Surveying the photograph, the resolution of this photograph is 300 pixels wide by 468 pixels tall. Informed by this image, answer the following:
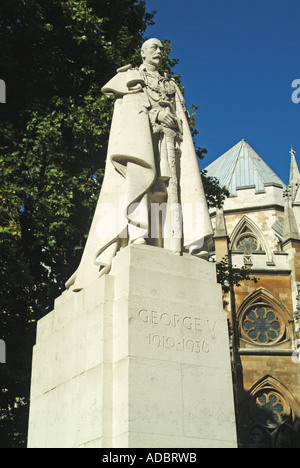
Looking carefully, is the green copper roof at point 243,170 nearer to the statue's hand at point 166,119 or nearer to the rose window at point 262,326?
the rose window at point 262,326

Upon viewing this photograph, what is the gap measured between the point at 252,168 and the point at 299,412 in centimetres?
1715

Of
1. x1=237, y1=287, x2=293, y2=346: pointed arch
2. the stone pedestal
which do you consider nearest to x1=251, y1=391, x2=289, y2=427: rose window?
x1=237, y1=287, x2=293, y2=346: pointed arch

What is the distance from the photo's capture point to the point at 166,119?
7.28m

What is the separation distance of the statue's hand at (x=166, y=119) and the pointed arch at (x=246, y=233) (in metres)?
27.3

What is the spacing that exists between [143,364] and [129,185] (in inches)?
80.8

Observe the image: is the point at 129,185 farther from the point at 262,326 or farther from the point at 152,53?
the point at 262,326

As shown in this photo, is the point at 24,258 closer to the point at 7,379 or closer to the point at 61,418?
the point at 7,379

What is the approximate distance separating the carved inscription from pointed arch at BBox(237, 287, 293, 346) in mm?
22235

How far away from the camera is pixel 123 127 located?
23.3ft

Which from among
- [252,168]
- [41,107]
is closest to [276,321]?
[252,168]

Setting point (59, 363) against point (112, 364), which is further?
point (59, 363)

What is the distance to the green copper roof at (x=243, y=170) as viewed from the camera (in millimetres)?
37531

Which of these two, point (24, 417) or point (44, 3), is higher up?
point (44, 3)

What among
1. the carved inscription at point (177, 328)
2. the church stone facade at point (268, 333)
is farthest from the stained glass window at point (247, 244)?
the carved inscription at point (177, 328)
